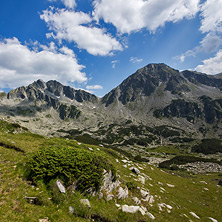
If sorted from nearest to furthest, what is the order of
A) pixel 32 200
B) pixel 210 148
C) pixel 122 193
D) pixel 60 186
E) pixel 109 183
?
pixel 32 200, pixel 60 186, pixel 109 183, pixel 122 193, pixel 210 148

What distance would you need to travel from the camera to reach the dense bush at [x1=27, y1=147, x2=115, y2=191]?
12258 mm

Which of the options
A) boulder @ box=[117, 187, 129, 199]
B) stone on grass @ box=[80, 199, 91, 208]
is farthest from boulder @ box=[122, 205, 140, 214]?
stone on grass @ box=[80, 199, 91, 208]

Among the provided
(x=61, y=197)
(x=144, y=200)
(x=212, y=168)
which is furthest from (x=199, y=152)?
(x=61, y=197)

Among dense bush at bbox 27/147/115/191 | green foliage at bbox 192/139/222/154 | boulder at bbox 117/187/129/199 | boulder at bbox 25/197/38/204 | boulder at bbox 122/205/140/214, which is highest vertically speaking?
dense bush at bbox 27/147/115/191

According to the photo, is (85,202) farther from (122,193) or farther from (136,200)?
(136,200)

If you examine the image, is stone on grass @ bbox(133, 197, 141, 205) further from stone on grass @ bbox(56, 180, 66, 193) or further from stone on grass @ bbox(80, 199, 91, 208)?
stone on grass @ bbox(56, 180, 66, 193)

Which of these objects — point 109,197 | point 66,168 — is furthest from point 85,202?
point 66,168

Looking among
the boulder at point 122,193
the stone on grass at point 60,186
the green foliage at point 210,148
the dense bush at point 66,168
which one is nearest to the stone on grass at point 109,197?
the boulder at point 122,193

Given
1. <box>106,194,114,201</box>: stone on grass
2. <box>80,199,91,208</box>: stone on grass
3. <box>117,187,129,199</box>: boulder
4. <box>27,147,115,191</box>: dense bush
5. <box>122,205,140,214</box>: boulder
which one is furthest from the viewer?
<box>117,187,129,199</box>: boulder

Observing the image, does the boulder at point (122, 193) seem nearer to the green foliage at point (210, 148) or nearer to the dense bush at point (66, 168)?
the dense bush at point (66, 168)

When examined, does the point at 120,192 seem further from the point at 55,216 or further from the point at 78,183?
the point at 55,216

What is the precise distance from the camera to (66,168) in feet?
42.0

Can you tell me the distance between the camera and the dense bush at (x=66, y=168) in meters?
12.3

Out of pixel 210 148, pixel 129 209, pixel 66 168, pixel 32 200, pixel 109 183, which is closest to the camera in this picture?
pixel 32 200
